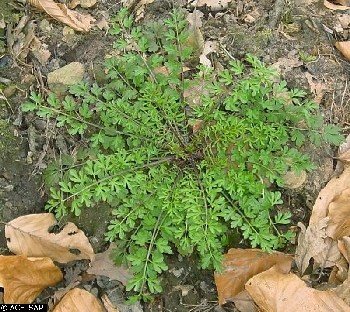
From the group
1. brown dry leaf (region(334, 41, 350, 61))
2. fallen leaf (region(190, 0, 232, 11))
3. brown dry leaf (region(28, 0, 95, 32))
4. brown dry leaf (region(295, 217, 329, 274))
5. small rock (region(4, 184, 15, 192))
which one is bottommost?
brown dry leaf (region(295, 217, 329, 274))

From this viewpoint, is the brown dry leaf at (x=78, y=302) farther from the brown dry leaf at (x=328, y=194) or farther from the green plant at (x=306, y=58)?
the green plant at (x=306, y=58)

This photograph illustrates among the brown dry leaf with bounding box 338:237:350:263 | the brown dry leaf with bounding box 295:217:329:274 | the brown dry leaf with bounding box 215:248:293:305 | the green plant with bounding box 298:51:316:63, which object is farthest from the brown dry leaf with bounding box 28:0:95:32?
the brown dry leaf with bounding box 338:237:350:263

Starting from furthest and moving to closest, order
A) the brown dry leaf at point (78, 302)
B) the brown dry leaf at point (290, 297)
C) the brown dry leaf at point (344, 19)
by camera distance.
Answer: the brown dry leaf at point (344, 19), the brown dry leaf at point (78, 302), the brown dry leaf at point (290, 297)

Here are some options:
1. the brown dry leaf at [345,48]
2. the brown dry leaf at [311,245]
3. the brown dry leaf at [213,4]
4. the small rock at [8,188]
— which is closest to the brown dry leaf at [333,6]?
the brown dry leaf at [345,48]

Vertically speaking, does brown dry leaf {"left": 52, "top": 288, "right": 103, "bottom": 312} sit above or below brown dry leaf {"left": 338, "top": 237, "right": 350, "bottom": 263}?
below

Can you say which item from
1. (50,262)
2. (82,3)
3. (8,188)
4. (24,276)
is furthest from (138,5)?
(24,276)

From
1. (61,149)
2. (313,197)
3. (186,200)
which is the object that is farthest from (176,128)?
(313,197)

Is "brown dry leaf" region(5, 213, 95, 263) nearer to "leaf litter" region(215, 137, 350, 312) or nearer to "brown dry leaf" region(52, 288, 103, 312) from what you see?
"brown dry leaf" region(52, 288, 103, 312)

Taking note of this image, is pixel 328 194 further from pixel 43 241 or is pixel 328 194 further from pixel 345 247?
pixel 43 241
